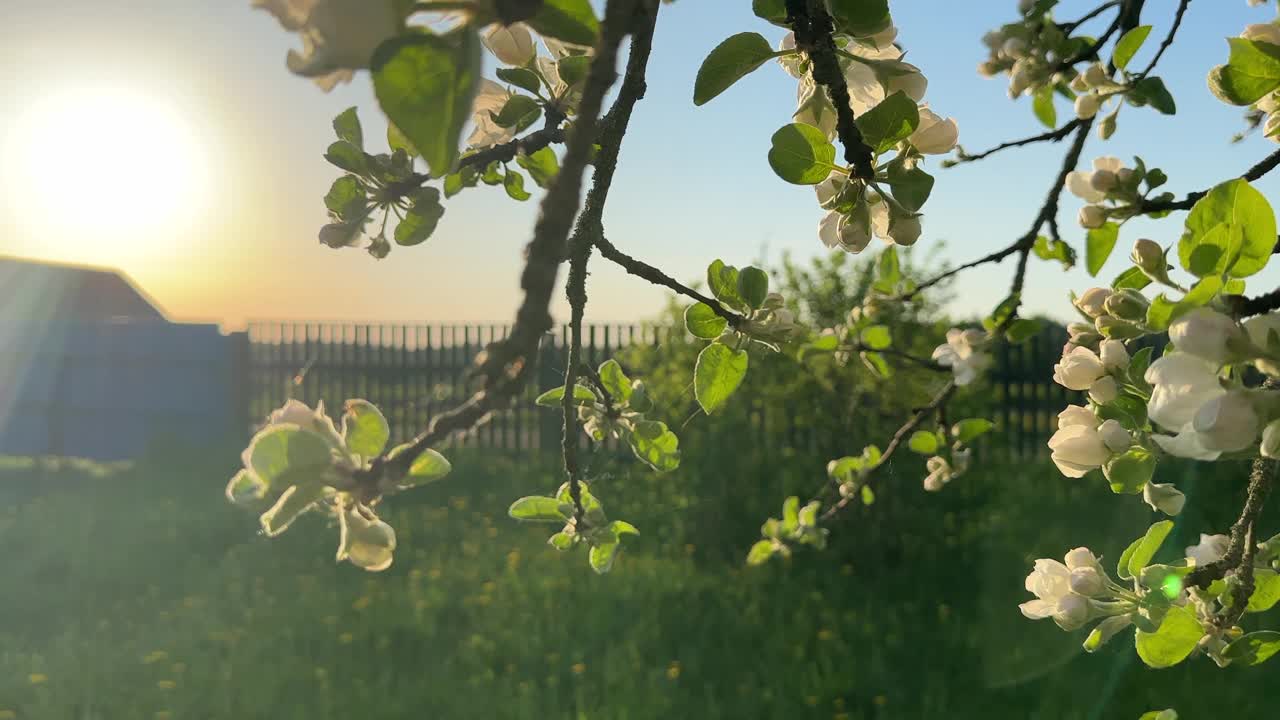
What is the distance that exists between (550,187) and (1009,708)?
3.73m

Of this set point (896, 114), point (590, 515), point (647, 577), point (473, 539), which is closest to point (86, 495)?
point (473, 539)

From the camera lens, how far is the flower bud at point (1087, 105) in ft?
5.27

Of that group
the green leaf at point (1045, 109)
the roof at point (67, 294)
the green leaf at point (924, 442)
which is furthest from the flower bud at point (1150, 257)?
the roof at point (67, 294)

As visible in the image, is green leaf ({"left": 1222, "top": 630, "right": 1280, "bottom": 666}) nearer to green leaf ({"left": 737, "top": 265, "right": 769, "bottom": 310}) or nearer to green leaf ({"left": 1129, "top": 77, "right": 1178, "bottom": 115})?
green leaf ({"left": 737, "top": 265, "right": 769, "bottom": 310})

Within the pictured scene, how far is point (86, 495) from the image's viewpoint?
7910 millimetres

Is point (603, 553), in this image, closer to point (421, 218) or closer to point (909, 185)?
point (421, 218)

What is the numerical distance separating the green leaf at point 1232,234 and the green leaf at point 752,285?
0.45m

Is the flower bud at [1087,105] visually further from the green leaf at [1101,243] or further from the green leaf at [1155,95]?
the green leaf at [1101,243]

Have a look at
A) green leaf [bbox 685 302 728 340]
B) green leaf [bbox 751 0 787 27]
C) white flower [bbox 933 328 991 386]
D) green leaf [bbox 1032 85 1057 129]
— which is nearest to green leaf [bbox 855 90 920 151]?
green leaf [bbox 751 0 787 27]

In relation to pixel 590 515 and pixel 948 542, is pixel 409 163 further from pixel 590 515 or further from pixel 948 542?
pixel 948 542

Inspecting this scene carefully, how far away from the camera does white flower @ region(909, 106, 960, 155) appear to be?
84cm

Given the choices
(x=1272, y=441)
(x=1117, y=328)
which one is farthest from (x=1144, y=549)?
(x=1272, y=441)

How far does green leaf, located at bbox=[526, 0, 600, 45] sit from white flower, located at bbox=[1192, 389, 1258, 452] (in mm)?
474

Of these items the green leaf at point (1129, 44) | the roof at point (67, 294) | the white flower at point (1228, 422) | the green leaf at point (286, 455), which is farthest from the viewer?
the roof at point (67, 294)
